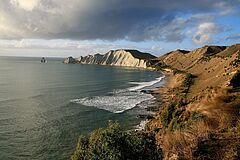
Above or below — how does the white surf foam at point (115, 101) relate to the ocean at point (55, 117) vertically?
above

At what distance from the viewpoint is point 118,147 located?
16.9 meters

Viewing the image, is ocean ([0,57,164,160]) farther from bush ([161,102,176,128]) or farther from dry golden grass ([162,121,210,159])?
dry golden grass ([162,121,210,159])

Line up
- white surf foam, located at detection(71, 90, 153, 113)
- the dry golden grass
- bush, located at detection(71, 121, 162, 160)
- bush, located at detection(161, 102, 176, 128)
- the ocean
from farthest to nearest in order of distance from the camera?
1. white surf foam, located at detection(71, 90, 153, 113)
2. bush, located at detection(161, 102, 176, 128)
3. the ocean
4. the dry golden grass
5. bush, located at detection(71, 121, 162, 160)

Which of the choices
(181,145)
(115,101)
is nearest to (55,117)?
(115,101)

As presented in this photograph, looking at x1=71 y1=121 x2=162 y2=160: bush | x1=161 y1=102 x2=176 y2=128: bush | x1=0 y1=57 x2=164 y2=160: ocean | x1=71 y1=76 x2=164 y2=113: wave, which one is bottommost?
x1=0 y1=57 x2=164 y2=160: ocean

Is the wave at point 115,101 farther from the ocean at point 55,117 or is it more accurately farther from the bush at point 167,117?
the bush at point 167,117

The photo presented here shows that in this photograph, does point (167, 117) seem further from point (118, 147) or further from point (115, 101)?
point (118, 147)

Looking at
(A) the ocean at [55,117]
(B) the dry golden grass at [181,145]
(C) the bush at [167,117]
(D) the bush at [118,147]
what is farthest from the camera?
(C) the bush at [167,117]

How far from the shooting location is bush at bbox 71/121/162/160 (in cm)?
1673

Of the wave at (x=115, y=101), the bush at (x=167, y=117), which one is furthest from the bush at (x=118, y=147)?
the wave at (x=115, y=101)

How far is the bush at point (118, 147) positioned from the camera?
54.9 ft

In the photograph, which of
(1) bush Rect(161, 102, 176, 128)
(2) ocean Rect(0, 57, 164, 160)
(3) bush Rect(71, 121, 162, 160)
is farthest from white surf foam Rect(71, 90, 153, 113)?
(3) bush Rect(71, 121, 162, 160)

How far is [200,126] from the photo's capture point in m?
23.9

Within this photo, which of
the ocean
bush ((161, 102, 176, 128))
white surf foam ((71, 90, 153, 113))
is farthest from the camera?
white surf foam ((71, 90, 153, 113))
